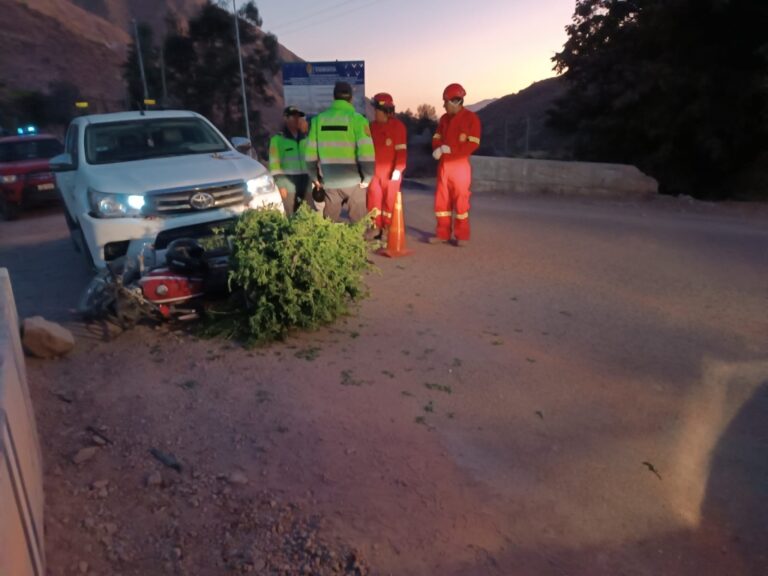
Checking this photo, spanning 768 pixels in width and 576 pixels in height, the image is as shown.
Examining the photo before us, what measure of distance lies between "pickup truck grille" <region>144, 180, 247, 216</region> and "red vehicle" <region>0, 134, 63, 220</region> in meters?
9.98

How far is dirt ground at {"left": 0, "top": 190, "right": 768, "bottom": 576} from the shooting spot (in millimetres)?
3600

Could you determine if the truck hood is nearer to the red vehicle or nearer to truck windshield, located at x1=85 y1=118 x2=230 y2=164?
truck windshield, located at x1=85 y1=118 x2=230 y2=164

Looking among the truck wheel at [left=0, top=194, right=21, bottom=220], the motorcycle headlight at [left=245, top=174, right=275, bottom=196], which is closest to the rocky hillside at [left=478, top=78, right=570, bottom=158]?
the truck wheel at [left=0, top=194, right=21, bottom=220]

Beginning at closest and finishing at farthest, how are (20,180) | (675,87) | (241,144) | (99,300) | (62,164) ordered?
(99,300) < (62,164) < (241,144) < (675,87) < (20,180)

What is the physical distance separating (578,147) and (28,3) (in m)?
70.2

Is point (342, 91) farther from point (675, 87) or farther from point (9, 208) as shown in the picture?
point (9, 208)

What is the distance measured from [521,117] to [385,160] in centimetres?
3514

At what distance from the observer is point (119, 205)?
7.26 meters

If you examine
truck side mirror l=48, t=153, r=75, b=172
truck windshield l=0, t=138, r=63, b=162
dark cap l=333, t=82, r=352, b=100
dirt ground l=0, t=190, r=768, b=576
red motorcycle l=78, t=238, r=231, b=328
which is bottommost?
dirt ground l=0, t=190, r=768, b=576

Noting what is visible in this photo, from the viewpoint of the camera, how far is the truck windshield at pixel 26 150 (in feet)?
55.9

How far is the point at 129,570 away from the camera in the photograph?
3369 mm

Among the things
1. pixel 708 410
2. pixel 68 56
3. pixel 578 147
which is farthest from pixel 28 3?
pixel 708 410

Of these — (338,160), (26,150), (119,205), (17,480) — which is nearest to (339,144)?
(338,160)

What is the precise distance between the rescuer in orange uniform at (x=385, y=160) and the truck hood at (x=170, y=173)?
185 centimetres
